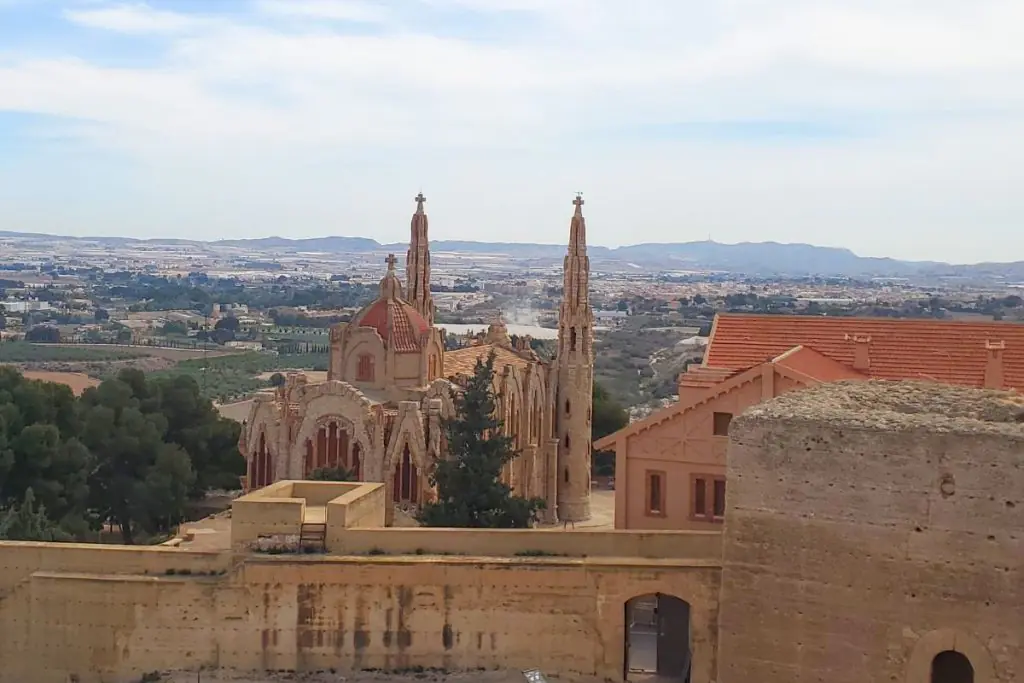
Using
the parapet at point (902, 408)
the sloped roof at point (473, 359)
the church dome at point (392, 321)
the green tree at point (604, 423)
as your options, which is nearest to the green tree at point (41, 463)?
the church dome at point (392, 321)

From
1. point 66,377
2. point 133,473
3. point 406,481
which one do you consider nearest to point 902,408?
point 406,481

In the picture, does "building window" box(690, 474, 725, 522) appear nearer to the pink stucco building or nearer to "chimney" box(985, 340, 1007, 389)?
the pink stucco building

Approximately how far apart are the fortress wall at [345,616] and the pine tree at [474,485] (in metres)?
6.50

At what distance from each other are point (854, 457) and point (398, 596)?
7407 mm

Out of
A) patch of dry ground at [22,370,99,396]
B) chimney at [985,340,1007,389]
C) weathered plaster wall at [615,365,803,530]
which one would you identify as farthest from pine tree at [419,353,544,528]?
patch of dry ground at [22,370,99,396]

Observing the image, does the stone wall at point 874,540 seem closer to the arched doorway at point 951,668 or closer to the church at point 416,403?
the arched doorway at point 951,668

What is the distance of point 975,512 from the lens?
15.9 meters

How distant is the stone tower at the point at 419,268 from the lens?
42812mm

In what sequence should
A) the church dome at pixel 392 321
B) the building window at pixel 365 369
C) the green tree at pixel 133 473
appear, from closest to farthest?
the green tree at pixel 133 473
the church dome at pixel 392 321
the building window at pixel 365 369

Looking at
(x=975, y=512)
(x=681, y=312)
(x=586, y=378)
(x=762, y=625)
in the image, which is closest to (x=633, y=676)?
(x=762, y=625)

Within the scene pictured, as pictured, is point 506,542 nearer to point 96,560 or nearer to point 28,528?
point 96,560

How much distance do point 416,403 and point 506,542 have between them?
14443 mm

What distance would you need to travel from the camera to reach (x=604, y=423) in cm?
5100

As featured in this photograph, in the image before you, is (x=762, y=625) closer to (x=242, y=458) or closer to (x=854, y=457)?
(x=854, y=457)
